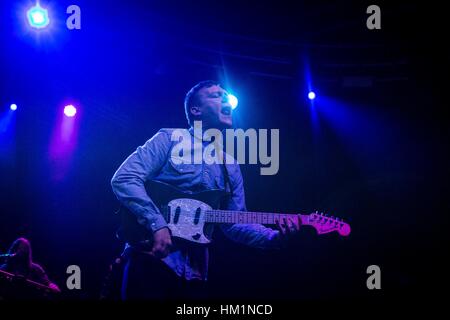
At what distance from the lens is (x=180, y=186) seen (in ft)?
10.8

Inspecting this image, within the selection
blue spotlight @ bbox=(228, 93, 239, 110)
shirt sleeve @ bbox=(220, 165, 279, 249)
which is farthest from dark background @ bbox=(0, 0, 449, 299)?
shirt sleeve @ bbox=(220, 165, 279, 249)

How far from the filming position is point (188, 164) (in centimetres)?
339

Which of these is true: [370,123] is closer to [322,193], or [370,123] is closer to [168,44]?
[322,193]

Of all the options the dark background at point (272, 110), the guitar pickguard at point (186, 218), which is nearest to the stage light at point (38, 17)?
the dark background at point (272, 110)

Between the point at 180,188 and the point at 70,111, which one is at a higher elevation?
the point at 70,111

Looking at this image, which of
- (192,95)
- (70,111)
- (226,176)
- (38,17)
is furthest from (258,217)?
(38,17)

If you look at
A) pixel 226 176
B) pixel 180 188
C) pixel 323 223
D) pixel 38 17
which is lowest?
pixel 323 223

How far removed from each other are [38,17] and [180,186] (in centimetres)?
185

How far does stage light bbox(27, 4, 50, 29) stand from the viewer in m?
3.63

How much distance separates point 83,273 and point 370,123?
265 cm

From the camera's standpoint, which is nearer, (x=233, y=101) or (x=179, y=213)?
(x=179, y=213)

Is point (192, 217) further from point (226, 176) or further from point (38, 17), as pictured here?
point (38, 17)

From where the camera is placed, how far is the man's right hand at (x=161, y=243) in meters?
3.15

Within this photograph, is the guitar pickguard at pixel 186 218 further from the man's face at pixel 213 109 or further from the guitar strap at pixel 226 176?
the man's face at pixel 213 109
